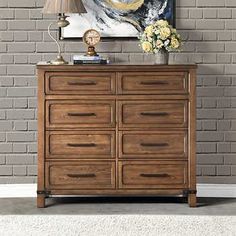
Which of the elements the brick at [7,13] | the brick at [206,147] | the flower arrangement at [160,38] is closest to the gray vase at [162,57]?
the flower arrangement at [160,38]

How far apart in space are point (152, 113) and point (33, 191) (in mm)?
1212

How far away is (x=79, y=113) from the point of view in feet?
17.0

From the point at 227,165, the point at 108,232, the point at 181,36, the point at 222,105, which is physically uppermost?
the point at 181,36

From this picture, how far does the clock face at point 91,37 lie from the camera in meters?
5.43

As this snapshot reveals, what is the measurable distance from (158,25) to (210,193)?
4.60 feet

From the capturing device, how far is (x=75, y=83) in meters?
5.16

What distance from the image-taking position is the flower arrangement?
17.3 feet

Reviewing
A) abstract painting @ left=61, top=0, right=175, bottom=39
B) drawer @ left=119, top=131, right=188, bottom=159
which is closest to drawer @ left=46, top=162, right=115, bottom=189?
drawer @ left=119, top=131, right=188, bottom=159

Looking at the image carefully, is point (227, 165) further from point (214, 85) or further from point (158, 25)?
point (158, 25)

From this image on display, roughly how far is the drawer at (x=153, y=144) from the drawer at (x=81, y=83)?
36 cm

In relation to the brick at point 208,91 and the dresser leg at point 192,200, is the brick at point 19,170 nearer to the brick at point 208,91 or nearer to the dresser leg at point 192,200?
the dresser leg at point 192,200

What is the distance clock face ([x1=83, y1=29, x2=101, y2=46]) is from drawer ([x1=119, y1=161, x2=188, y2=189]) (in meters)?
0.96

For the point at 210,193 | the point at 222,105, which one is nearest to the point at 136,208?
the point at 210,193

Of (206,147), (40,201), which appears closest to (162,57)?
(206,147)
